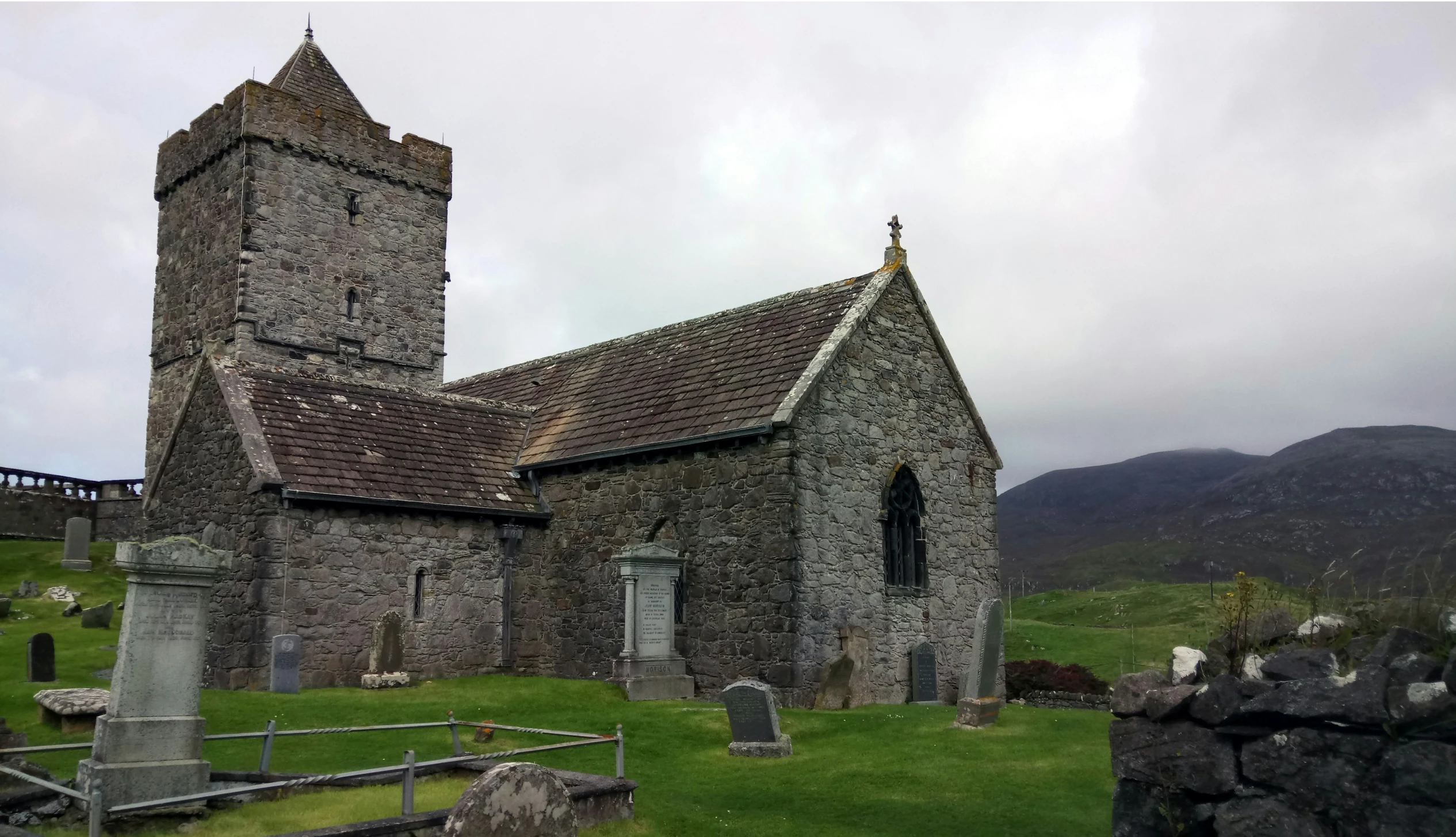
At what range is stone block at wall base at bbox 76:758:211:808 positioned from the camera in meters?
9.21

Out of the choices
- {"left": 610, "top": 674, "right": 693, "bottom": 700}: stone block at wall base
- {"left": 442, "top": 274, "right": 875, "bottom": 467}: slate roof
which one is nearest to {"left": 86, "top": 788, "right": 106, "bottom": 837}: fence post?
{"left": 610, "top": 674, "right": 693, "bottom": 700}: stone block at wall base

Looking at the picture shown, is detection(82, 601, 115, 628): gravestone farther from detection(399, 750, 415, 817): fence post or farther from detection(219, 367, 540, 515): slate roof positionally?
detection(399, 750, 415, 817): fence post

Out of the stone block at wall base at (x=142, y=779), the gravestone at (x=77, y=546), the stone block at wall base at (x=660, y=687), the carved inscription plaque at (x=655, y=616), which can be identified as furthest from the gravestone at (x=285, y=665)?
the gravestone at (x=77, y=546)

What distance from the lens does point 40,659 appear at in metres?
15.5

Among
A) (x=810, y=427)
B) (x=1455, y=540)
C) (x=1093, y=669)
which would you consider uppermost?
(x=810, y=427)

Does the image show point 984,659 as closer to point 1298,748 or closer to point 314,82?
point 1298,748

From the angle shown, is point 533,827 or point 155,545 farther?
point 155,545

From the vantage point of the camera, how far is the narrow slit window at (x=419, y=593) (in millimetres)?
18922

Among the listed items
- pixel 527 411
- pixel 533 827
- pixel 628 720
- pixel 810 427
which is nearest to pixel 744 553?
pixel 810 427

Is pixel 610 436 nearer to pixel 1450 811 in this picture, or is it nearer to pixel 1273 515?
pixel 1450 811

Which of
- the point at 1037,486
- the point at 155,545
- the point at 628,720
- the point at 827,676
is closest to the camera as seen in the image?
the point at 155,545

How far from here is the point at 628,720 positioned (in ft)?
48.3

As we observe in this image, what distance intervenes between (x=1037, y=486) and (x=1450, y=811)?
7461 inches

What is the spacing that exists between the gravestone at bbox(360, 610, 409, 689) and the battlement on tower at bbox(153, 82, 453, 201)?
1768 centimetres
